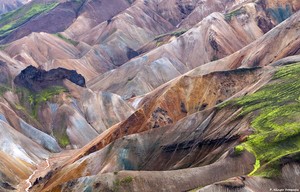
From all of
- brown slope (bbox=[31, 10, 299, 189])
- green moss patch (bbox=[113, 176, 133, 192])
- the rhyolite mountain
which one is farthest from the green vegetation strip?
brown slope (bbox=[31, 10, 299, 189])

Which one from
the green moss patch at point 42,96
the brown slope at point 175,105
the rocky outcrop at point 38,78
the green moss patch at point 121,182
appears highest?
the rocky outcrop at point 38,78

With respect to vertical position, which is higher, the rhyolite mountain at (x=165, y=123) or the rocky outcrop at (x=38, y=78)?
the rocky outcrop at (x=38, y=78)

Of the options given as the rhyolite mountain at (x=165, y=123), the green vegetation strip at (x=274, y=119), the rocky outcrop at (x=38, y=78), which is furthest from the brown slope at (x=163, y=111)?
the rocky outcrop at (x=38, y=78)

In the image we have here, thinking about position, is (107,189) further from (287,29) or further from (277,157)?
(287,29)

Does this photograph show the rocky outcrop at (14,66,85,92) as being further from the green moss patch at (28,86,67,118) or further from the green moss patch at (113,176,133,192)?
the green moss patch at (113,176,133,192)

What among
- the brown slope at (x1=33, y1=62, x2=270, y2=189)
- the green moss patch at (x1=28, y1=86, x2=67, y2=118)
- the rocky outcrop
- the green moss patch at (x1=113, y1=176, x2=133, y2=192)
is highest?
the rocky outcrop

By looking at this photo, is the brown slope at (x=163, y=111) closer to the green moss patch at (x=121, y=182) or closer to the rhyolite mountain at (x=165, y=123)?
the rhyolite mountain at (x=165, y=123)

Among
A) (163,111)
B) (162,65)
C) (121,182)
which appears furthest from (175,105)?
(162,65)

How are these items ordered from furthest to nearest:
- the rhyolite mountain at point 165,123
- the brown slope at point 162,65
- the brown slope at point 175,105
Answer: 1. the brown slope at point 162,65
2. the brown slope at point 175,105
3. the rhyolite mountain at point 165,123

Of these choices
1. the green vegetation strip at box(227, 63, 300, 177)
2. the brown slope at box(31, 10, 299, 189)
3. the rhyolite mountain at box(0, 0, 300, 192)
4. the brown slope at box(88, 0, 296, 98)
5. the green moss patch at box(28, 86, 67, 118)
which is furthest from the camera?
the brown slope at box(88, 0, 296, 98)
